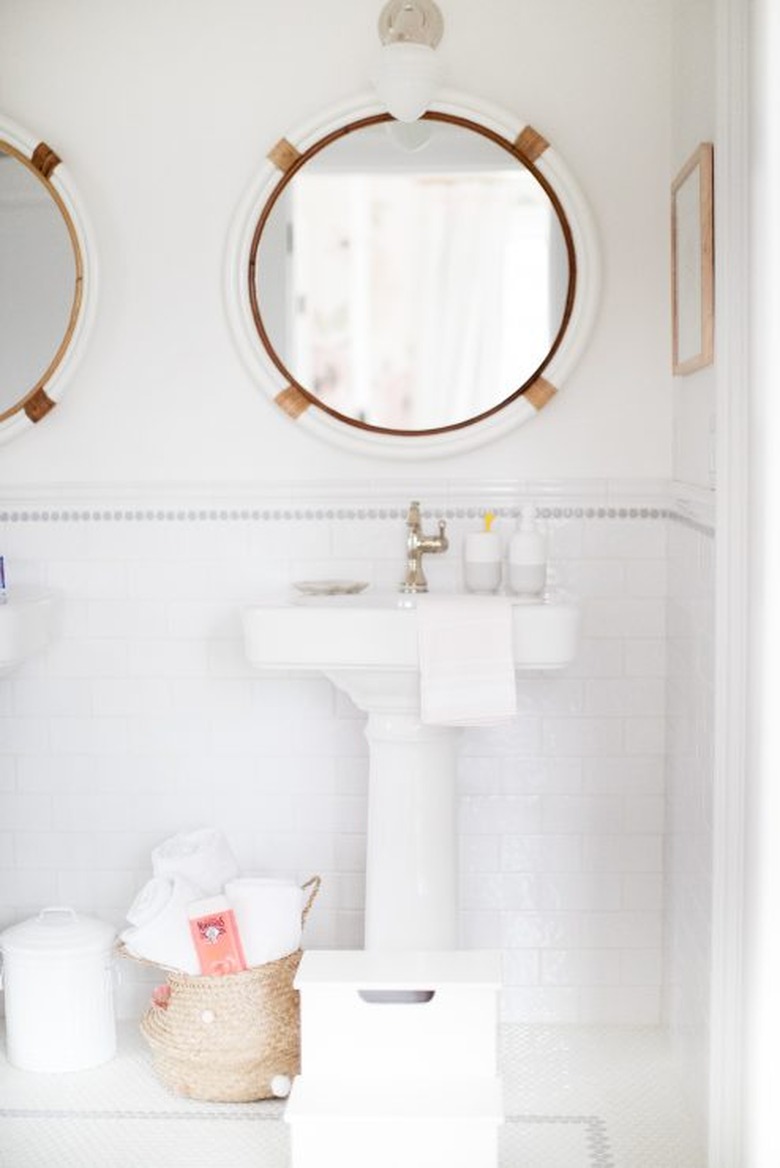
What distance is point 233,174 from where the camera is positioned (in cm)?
379

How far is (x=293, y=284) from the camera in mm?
3771

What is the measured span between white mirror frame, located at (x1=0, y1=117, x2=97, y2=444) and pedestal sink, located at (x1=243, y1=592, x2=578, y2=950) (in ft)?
2.59

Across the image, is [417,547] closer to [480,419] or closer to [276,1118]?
[480,419]

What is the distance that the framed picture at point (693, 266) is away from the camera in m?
3.17

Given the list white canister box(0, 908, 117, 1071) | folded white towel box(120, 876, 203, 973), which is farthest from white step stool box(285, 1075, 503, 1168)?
white canister box(0, 908, 117, 1071)

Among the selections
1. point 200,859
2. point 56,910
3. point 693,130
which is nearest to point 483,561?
point 200,859

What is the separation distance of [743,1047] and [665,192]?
1879mm

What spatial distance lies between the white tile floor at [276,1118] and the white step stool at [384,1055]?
9cm

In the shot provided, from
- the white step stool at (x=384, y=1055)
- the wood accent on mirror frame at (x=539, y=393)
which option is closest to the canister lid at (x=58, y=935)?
the white step stool at (x=384, y=1055)

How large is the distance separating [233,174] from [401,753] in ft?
4.55

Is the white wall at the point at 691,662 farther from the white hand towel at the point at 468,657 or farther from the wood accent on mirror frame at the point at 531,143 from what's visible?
the white hand towel at the point at 468,657

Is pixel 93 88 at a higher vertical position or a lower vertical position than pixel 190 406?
higher

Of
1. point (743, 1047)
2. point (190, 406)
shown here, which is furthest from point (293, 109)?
point (743, 1047)

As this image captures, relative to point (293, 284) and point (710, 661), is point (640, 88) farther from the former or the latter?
point (710, 661)
